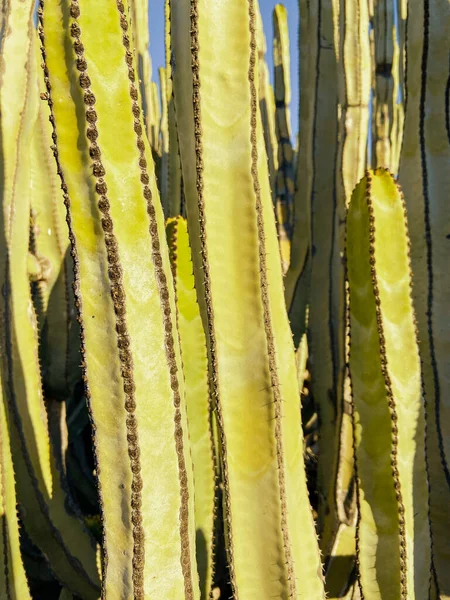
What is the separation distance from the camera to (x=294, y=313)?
307 cm

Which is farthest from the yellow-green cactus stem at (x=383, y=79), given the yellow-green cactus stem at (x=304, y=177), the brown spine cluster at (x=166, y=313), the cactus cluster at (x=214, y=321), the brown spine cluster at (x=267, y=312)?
the brown spine cluster at (x=166, y=313)

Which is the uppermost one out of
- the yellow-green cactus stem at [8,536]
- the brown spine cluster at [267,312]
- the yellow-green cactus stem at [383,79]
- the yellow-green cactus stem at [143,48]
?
the yellow-green cactus stem at [143,48]

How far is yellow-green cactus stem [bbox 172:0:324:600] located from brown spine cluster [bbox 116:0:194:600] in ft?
0.34

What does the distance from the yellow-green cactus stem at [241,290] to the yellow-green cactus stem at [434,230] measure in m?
0.91

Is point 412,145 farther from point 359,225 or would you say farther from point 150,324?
point 150,324

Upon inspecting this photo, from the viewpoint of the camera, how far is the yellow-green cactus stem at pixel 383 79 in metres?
3.76

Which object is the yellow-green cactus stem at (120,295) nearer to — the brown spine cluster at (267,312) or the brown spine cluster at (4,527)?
the brown spine cluster at (267,312)

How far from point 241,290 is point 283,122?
13.8ft

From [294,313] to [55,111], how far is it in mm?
2150

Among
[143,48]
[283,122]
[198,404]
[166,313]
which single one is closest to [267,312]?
[166,313]

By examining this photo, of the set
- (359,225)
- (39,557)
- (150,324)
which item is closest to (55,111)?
(150,324)

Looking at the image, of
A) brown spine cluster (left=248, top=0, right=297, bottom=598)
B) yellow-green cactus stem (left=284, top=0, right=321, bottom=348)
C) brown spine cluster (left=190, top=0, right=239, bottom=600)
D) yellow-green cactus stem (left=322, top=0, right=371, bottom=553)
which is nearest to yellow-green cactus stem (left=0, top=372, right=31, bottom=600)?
brown spine cluster (left=190, top=0, right=239, bottom=600)

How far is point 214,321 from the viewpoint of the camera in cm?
122

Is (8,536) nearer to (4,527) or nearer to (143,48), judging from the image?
(4,527)
